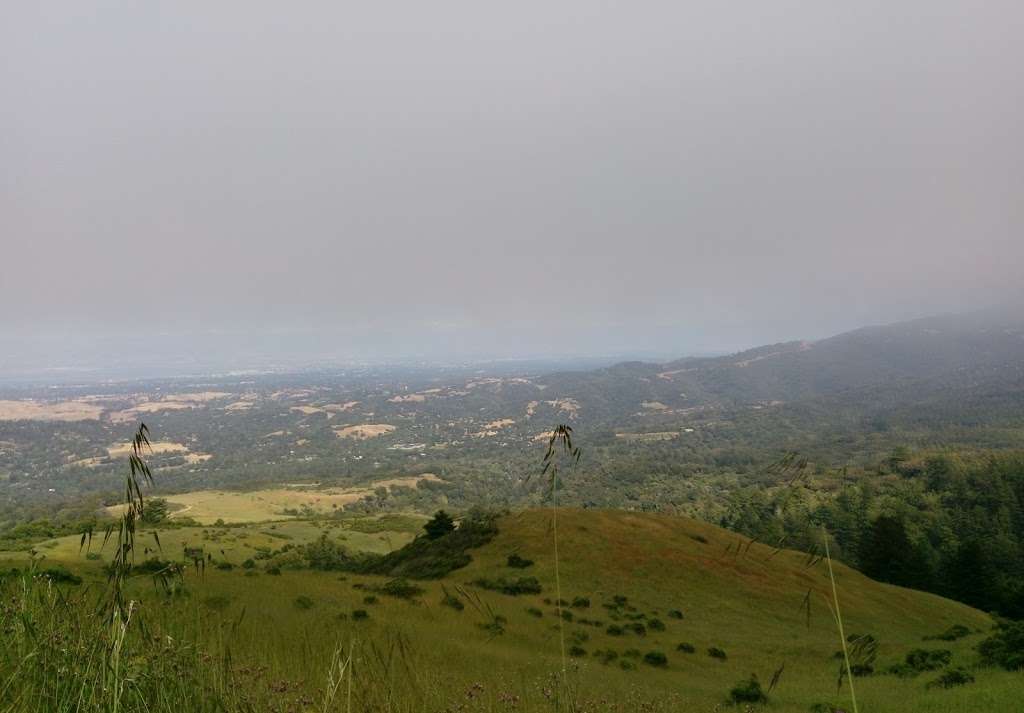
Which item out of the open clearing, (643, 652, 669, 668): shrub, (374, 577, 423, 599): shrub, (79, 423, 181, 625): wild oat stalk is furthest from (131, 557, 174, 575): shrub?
the open clearing

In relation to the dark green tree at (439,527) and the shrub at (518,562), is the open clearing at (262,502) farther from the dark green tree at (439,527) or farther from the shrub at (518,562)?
the shrub at (518,562)

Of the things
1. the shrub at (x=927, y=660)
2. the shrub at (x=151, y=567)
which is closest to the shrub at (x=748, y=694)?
the shrub at (x=927, y=660)

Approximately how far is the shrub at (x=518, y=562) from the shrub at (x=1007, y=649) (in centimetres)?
Result: 2243

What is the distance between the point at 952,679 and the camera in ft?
45.1

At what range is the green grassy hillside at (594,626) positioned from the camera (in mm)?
6332

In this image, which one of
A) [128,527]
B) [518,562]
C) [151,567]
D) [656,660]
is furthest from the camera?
[518,562]

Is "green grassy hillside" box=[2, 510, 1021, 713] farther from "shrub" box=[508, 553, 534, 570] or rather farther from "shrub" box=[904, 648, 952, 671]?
"shrub" box=[508, 553, 534, 570]

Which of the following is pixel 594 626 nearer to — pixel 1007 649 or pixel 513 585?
pixel 513 585

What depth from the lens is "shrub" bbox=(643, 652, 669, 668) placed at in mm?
18802

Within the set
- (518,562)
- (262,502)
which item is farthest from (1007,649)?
(262,502)

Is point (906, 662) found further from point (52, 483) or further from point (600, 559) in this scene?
point (52, 483)

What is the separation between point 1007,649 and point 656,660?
10.3 m

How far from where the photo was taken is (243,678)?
16.5 feet

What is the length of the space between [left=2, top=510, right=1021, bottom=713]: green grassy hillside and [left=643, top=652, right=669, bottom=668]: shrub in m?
0.27
